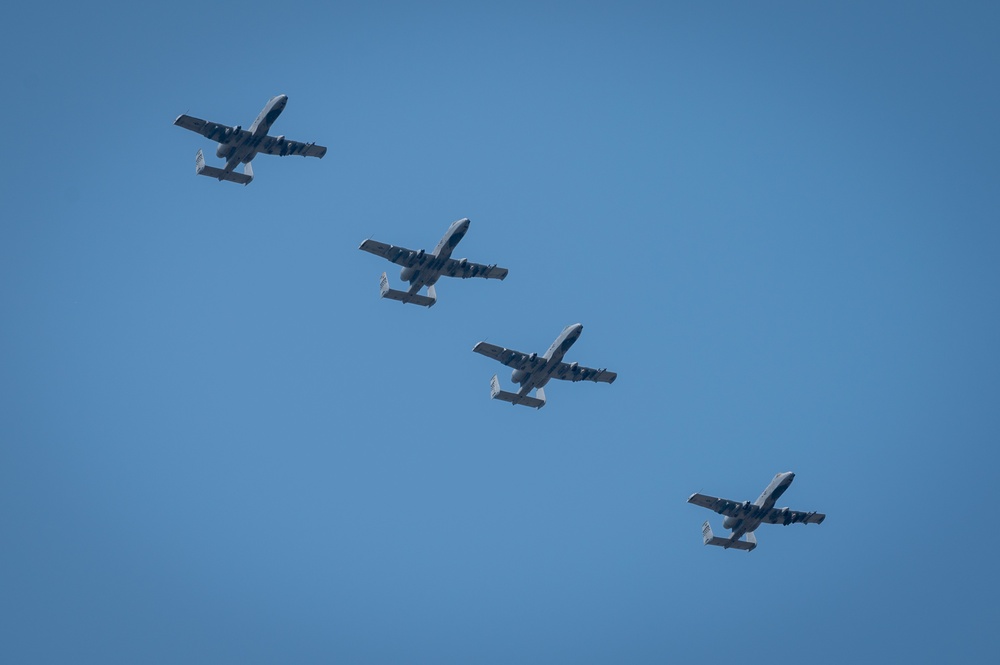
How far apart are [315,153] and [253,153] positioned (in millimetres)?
4972

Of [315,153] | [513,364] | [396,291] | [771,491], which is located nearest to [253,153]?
[315,153]

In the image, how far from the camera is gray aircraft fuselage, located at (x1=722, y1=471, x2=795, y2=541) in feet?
355

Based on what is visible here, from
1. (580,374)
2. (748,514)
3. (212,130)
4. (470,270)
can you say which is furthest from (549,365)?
(212,130)

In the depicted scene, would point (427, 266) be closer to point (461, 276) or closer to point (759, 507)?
point (461, 276)

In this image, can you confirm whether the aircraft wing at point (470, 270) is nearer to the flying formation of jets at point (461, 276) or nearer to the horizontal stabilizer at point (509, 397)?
the flying formation of jets at point (461, 276)

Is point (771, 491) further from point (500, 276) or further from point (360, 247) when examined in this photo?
point (360, 247)

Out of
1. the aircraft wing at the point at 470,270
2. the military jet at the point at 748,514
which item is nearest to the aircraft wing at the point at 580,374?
the aircraft wing at the point at 470,270

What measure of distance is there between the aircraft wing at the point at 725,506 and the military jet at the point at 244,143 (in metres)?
37.9

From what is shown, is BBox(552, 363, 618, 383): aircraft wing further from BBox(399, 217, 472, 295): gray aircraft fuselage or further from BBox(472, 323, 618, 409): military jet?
BBox(399, 217, 472, 295): gray aircraft fuselage

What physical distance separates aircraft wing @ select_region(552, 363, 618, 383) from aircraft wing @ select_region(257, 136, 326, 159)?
24.0 metres

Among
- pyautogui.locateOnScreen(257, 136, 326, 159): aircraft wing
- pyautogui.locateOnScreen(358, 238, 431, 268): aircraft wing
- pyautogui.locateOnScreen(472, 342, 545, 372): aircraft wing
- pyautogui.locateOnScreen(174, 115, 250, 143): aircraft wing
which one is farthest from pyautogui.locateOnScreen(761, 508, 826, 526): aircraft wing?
pyautogui.locateOnScreen(174, 115, 250, 143): aircraft wing

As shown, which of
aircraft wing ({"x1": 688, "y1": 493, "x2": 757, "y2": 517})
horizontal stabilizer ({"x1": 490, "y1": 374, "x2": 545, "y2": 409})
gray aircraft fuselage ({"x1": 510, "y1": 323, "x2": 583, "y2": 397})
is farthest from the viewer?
horizontal stabilizer ({"x1": 490, "y1": 374, "x2": 545, "y2": 409})

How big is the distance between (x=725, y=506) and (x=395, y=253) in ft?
97.7

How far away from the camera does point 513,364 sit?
370 ft
